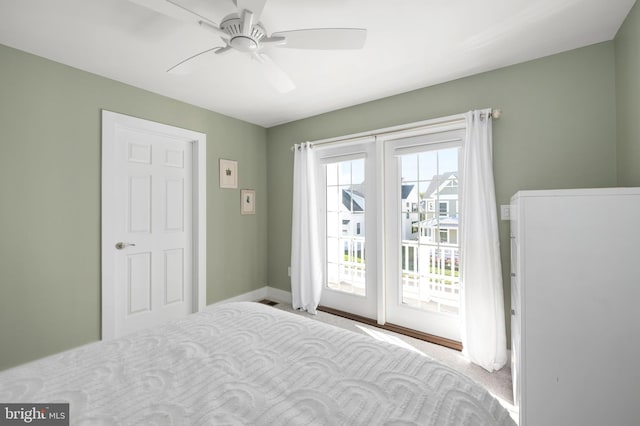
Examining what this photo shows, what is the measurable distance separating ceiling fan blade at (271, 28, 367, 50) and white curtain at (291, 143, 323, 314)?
5.81 feet

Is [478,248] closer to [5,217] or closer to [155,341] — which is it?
[155,341]

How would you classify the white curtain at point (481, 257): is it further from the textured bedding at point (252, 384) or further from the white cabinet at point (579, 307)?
the textured bedding at point (252, 384)

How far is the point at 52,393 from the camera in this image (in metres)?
0.92

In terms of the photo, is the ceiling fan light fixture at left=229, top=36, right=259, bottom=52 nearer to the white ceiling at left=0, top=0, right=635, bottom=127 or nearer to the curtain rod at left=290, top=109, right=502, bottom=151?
the white ceiling at left=0, top=0, right=635, bottom=127

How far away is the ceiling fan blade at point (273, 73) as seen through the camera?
1707 millimetres

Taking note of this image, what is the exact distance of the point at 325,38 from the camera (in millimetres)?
1484

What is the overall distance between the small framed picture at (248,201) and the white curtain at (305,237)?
670 millimetres

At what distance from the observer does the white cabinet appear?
123 centimetres

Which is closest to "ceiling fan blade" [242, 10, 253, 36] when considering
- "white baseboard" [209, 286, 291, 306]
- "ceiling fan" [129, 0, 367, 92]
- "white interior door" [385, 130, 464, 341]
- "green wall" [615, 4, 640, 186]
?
"ceiling fan" [129, 0, 367, 92]

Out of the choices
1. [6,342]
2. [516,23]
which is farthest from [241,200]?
[516,23]

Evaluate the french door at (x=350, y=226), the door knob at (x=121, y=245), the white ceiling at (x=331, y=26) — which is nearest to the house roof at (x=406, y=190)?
the french door at (x=350, y=226)

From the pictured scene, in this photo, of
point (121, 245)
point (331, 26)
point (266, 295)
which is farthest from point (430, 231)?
point (121, 245)

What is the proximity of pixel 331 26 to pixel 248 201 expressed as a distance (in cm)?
242

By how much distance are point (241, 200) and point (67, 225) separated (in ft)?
5.68
